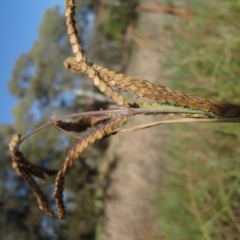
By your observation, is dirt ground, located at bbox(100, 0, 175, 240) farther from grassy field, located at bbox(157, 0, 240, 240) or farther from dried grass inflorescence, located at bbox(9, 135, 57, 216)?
dried grass inflorescence, located at bbox(9, 135, 57, 216)

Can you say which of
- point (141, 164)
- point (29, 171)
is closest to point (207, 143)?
point (29, 171)

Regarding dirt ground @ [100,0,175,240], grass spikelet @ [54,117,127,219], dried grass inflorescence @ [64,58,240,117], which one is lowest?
dirt ground @ [100,0,175,240]

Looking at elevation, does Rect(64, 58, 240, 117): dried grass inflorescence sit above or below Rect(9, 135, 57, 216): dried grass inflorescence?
above

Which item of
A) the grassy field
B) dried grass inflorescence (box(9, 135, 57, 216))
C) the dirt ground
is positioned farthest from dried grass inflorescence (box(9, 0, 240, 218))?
the dirt ground

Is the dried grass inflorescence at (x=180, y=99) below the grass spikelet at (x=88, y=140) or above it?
above

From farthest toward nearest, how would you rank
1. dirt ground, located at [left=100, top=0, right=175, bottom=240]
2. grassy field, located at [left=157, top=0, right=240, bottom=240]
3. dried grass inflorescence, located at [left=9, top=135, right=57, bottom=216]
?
dirt ground, located at [left=100, top=0, right=175, bottom=240] < grassy field, located at [left=157, top=0, right=240, bottom=240] < dried grass inflorescence, located at [left=9, top=135, right=57, bottom=216]

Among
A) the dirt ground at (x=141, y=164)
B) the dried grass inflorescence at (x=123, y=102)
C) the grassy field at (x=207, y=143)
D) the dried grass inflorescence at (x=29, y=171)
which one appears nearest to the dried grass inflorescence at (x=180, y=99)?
the dried grass inflorescence at (x=123, y=102)

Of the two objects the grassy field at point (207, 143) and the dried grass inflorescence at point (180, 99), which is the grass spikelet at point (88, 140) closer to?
the dried grass inflorescence at point (180, 99)
